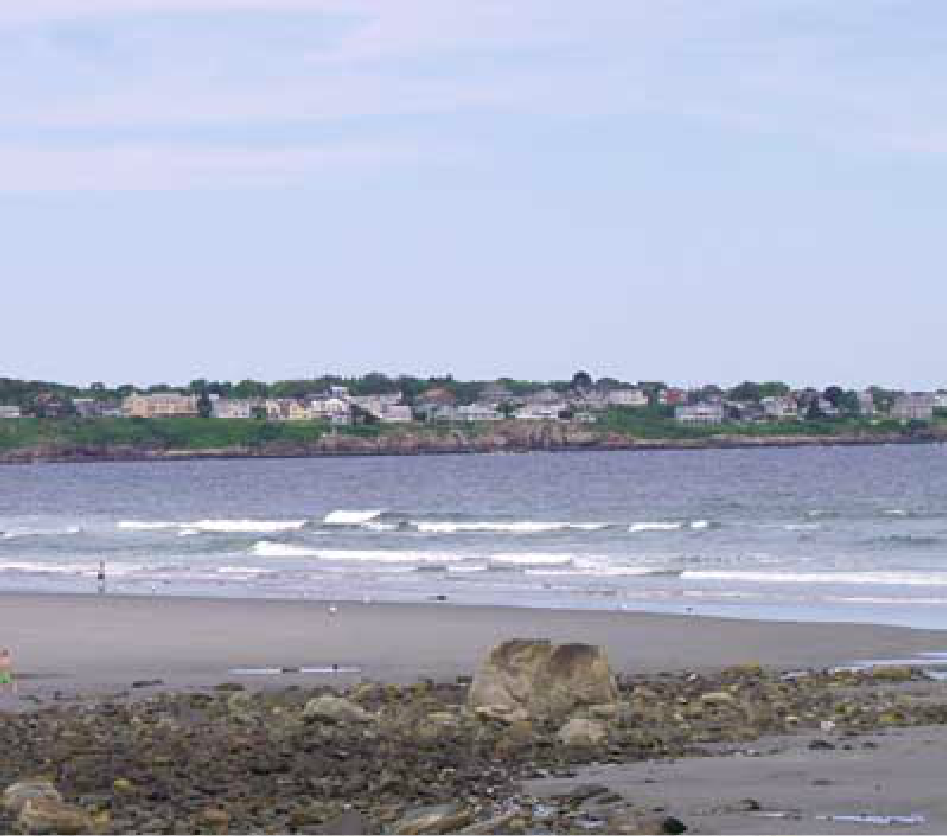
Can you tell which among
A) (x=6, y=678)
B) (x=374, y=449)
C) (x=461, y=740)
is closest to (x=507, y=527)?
(x=6, y=678)

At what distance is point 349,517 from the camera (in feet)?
256

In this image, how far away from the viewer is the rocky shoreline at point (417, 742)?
1201 centimetres

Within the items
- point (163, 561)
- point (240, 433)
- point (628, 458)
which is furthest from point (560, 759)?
point (240, 433)

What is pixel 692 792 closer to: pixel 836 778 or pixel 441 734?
pixel 836 778

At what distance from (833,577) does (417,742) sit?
2632 cm

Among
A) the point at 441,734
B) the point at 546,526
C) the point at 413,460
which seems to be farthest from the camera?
the point at 413,460

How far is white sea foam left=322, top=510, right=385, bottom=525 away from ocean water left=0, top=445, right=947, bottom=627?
20cm

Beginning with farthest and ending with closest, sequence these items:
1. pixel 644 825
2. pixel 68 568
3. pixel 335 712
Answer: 1. pixel 68 568
2. pixel 335 712
3. pixel 644 825

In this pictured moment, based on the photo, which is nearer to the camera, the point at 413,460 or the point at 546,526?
the point at 546,526

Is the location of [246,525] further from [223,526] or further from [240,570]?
[240,570]

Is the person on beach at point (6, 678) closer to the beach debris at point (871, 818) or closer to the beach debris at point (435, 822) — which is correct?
the beach debris at point (435, 822)

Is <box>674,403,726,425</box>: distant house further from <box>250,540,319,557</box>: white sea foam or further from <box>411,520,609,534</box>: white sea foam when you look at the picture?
<box>250,540,319,557</box>: white sea foam

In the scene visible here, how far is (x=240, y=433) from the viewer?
198m

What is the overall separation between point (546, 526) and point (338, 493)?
43633 millimetres
